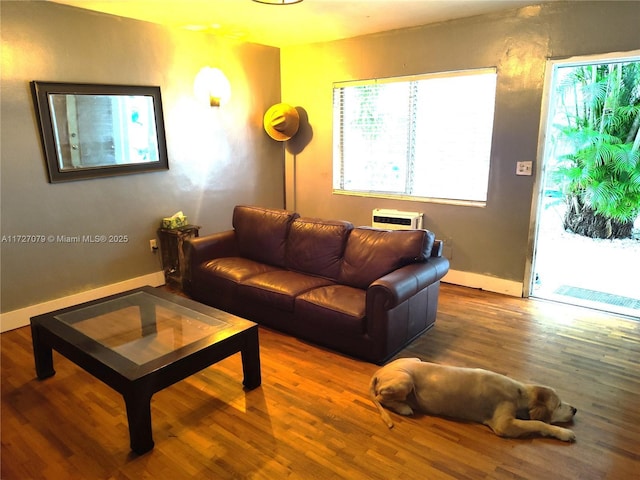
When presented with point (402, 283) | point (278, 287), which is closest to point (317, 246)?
point (278, 287)

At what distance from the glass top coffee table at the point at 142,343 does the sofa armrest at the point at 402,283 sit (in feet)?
2.53

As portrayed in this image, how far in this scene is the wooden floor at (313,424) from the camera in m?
1.98

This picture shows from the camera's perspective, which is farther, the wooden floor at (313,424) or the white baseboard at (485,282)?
the white baseboard at (485,282)

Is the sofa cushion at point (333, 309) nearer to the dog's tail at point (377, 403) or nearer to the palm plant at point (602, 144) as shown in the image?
the dog's tail at point (377, 403)

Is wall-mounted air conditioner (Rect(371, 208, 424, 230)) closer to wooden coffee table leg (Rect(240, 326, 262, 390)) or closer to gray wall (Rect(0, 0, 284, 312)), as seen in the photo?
gray wall (Rect(0, 0, 284, 312))

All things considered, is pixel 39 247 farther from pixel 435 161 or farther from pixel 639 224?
pixel 639 224

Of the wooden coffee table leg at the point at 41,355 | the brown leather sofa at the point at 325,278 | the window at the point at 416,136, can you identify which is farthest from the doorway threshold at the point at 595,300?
the wooden coffee table leg at the point at 41,355

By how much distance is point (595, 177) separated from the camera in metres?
5.88

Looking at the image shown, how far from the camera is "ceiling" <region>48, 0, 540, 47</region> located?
3.49 meters

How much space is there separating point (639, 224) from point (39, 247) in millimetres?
7220

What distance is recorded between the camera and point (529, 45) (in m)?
3.65

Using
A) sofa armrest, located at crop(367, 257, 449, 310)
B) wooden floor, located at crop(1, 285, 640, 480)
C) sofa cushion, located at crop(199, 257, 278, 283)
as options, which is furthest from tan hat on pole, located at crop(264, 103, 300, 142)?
wooden floor, located at crop(1, 285, 640, 480)

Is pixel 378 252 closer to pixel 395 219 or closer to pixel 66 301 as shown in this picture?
pixel 395 219

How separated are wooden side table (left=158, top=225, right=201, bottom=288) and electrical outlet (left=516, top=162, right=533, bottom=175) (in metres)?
3.09
